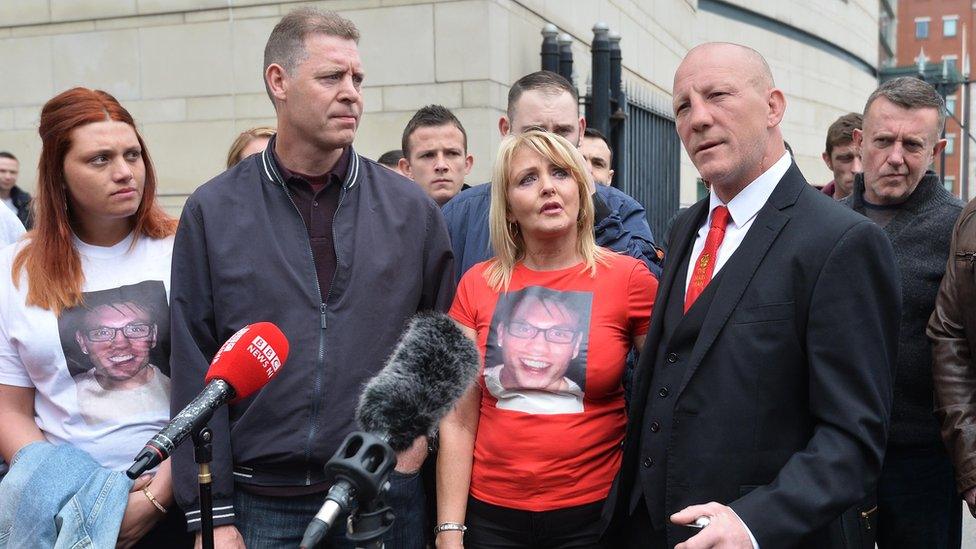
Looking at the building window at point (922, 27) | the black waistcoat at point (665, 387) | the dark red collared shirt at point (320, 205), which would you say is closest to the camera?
the black waistcoat at point (665, 387)

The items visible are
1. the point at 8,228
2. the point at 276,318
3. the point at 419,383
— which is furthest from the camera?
the point at 8,228

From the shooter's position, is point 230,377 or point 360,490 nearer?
point 360,490

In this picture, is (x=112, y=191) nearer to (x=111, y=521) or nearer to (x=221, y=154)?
(x=111, y=521)

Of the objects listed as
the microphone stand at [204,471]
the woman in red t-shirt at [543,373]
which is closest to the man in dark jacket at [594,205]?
the woman in red t-shirt at [543,373]

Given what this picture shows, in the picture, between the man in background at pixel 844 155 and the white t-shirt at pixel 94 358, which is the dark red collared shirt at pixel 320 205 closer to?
the white t-shirt at pixel 94 358

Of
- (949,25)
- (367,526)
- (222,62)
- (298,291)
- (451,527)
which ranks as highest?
(949,25)

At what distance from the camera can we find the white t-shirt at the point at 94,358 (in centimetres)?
306

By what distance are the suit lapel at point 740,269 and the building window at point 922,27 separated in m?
82.5

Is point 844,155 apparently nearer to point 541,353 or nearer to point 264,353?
point 541,353

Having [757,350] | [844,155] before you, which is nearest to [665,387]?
[757,350]

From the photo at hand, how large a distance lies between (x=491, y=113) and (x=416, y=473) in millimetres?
4601

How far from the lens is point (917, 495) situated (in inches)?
140

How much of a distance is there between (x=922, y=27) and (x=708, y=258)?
272 ft

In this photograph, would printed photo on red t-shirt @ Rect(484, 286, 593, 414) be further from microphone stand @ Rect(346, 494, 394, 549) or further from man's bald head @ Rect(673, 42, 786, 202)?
microphone stand @ Rect(346, 494, 394, 549)
